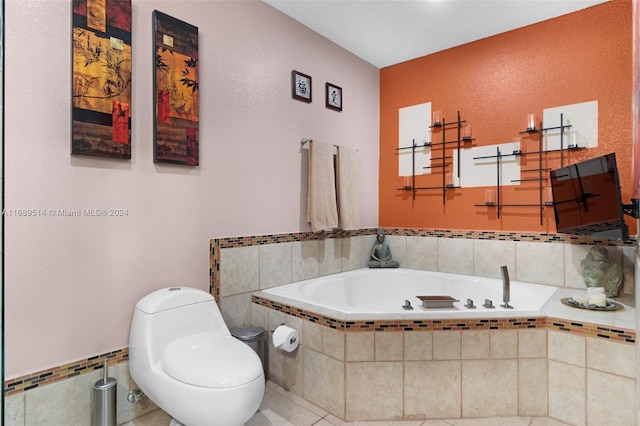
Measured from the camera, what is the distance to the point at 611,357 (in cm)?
173

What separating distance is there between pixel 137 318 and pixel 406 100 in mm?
2932

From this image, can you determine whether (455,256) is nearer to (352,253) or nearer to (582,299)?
(352,253)

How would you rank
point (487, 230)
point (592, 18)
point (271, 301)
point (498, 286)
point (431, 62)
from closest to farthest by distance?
point (271, 301), point (592, 18), point (498, 286), point (487, 230), point (431, 62)

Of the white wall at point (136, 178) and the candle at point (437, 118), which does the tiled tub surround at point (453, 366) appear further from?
the candle at point (437, 118)

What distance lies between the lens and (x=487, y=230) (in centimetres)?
292

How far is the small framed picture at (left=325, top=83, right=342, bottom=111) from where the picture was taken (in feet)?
9.82

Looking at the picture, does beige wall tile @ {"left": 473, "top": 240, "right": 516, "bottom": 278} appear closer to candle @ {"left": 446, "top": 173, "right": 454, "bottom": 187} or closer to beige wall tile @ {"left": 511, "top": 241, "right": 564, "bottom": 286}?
beige wall tile @ {"left": 511, "top": 241, "right": 564, "bottom": 286}

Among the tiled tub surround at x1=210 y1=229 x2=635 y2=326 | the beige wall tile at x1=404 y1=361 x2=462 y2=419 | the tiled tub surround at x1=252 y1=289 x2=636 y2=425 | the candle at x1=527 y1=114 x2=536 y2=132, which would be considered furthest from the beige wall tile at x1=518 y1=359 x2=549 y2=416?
the candle at x1=527 y1=114 x2=536 y2=132

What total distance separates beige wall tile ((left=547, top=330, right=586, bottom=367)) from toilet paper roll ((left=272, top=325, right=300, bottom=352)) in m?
1.43

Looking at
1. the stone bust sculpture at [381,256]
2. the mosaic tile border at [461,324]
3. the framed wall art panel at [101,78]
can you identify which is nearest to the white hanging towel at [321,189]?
the stone bust sculpture at [381,256]

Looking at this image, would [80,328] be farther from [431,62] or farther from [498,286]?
[431,62]

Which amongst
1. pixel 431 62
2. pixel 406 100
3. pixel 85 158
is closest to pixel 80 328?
pixel 85 158

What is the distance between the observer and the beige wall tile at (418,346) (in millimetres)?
1881

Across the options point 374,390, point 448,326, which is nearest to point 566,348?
point 448,326
